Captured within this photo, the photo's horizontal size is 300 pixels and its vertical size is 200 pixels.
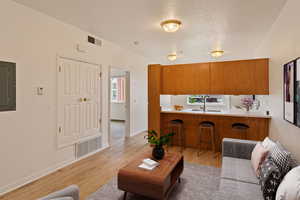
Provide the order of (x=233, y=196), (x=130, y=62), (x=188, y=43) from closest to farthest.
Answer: (x=233, y=196), (x=188, y=43), (x=130, y=62)

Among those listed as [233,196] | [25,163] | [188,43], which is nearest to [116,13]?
[188,43]

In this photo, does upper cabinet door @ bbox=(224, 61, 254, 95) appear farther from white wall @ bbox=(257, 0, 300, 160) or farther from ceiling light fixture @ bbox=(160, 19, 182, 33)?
ceiling light fixture @ bbox=(160, 19, 182, 33)

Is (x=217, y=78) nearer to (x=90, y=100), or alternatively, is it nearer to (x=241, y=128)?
(x=241, y=128)

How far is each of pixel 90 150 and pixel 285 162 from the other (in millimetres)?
3511

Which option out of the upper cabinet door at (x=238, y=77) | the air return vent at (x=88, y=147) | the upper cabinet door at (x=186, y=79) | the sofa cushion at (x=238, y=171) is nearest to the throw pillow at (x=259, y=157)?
the sofa cushion at (x=238, y=171)

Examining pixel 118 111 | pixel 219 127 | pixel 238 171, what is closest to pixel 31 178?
pixel 238 171

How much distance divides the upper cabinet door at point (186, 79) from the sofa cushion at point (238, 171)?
2126 millimetres

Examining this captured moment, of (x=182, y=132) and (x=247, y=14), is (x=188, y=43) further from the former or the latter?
(x=182, y=132)

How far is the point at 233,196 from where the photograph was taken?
1.57 metres

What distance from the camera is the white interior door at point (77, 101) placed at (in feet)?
10.3

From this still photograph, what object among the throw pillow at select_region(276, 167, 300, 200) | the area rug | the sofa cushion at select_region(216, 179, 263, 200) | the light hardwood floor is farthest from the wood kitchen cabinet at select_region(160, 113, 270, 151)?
the throw pillow at select_region(276, 167, 300, 200)

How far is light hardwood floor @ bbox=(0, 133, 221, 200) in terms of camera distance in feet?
7.79

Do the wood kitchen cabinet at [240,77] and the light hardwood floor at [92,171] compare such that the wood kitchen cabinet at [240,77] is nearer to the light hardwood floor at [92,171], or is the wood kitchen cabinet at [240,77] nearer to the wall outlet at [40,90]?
the light hardwood floor at [92,171]

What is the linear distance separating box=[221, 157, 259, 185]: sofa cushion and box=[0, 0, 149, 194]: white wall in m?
2.89
